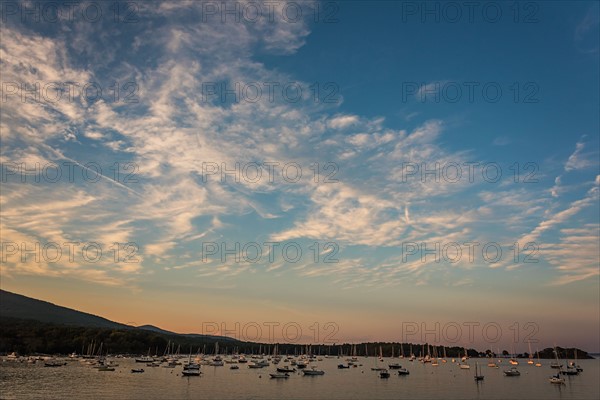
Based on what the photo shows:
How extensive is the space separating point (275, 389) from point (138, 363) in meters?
108

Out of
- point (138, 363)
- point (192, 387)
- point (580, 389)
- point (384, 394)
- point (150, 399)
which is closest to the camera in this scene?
point (150, 399)

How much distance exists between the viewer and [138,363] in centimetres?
18238

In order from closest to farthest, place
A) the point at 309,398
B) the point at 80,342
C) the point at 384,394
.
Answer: the point at 309,398
the point at 384,394
the point at 80,342

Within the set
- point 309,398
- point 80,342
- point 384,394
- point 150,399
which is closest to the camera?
point 150,399

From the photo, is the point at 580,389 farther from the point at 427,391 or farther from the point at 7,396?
the point at 7,396

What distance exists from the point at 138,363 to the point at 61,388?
4062 inches

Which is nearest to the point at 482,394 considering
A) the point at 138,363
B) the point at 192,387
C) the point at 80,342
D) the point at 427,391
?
the point at 427,391

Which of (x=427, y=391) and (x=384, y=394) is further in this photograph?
(x=427, y=391)

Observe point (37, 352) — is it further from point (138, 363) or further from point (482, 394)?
point (482, 394)

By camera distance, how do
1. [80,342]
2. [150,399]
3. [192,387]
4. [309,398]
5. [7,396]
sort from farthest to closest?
[80,342] < [192,387] < [309,398] < [150,399] < [7,396]

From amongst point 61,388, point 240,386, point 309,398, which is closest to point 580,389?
point 309,398

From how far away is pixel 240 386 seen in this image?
101750 mm

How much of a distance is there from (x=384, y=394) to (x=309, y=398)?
16938 mm

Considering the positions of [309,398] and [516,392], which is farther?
[516,392]
